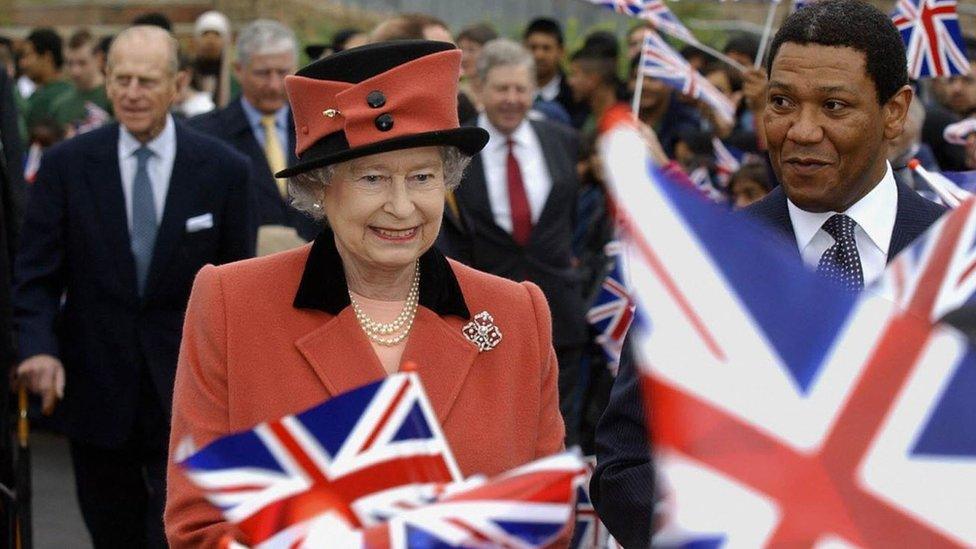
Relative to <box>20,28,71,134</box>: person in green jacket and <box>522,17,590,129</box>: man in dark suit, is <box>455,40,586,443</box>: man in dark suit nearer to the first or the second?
<box>522,17,590,129</box>: man in dark suit

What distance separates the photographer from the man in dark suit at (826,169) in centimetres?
305

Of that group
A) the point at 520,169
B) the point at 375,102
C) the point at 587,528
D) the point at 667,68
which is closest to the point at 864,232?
the point at 375,102

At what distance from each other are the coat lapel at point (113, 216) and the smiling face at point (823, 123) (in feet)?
11.5

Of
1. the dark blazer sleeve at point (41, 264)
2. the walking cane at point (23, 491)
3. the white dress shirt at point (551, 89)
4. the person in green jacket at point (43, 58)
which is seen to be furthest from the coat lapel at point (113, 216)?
the person in green jacket at point (43, 58)

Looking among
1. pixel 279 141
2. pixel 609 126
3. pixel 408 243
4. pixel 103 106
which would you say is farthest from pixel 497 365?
pixel 103 106

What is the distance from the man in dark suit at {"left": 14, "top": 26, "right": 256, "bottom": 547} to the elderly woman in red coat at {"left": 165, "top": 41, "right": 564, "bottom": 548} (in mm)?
2732

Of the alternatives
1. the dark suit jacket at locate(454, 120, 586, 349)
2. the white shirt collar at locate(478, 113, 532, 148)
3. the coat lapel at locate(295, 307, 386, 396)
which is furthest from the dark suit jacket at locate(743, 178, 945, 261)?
the white shirt collar at locate(478, 113, 532, 148)

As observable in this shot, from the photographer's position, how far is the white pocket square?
20.2 ft

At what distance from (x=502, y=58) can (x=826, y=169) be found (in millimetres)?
5315

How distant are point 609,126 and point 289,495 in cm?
88

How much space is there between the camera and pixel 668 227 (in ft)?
6.13

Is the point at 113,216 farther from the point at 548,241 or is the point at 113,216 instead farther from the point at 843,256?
the point at 843,256

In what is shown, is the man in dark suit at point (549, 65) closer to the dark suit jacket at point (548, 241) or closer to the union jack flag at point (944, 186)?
the dark suit jacket at point (548, 241)

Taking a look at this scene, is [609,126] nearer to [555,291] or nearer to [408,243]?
[408,243]
